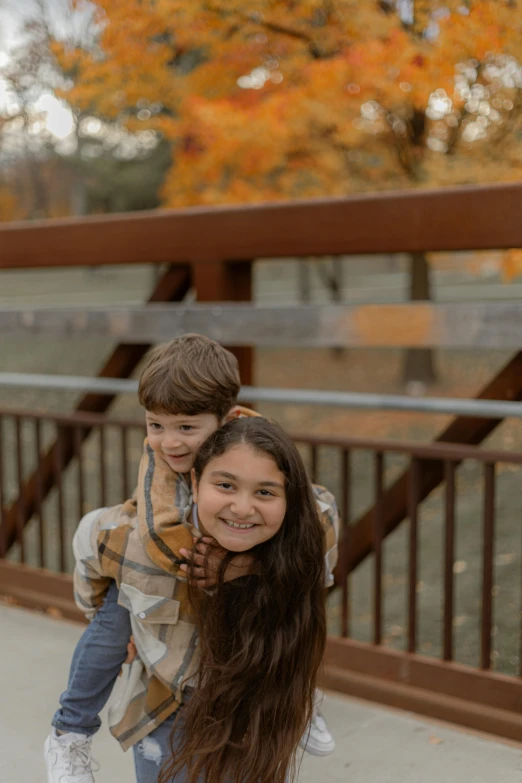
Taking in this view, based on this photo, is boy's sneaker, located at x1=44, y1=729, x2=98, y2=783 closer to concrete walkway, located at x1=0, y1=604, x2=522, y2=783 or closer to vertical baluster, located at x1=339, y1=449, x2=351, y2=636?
concrete walkway, located at x1=0, y1=604, x2=522, y2=783

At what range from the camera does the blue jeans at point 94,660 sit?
1962mm

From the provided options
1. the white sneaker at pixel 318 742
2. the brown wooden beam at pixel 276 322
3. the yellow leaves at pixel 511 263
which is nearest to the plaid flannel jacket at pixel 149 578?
the white sneaker at pixel 318 742

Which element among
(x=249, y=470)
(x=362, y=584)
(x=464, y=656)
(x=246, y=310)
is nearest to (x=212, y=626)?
(x=249, y=470)

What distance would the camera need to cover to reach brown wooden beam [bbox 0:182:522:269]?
2.81 meters

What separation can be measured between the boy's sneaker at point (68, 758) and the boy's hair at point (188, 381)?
32.4 inches

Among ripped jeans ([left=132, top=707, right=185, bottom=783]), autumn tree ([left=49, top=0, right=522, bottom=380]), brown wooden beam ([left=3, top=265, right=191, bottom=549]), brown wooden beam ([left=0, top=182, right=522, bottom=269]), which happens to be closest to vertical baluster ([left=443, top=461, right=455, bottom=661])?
brown wooden beam ([left=0, top=182, right=522, bottom=269])

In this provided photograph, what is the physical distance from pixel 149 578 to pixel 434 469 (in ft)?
4.98

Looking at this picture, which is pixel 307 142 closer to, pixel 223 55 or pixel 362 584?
pixel 223 55

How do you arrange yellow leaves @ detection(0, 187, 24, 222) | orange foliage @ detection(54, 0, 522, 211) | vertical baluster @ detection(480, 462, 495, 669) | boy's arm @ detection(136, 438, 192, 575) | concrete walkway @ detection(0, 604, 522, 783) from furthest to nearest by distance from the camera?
yellow leaves @ detection(0, 187, 24, 222), orange foliage @ detection(54, 0, 522, 211), vertical baluster @ detection(480, 462, 495, 669), concrete walkway @ detection(0, 604, 522, 783), boy's arm @ detection(136, 438, 192, 575)

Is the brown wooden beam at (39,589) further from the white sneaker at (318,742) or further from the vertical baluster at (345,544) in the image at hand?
the white sneaker at (318,742)

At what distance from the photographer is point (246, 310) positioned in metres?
3.37

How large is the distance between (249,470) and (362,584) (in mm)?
5881

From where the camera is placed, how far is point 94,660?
1.97 metres

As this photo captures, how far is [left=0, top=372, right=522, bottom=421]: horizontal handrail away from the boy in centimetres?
86
